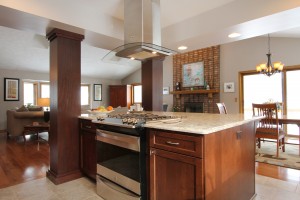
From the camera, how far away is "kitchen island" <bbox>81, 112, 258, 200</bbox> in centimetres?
133

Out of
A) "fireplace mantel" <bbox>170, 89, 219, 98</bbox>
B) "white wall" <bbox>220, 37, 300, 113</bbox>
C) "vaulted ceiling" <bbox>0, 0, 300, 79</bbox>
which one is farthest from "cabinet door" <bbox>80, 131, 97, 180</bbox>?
"white wall" <bbox>220, 37, 300, 113</bbox>

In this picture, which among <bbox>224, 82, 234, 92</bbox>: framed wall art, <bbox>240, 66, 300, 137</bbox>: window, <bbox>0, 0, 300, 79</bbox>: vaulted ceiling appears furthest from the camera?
<bbox>224, 82, 234, 92</bbox>: framed wall art

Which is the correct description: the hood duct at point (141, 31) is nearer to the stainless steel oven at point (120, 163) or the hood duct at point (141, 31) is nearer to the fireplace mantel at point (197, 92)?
the stainless steel oven at point (120, 163)

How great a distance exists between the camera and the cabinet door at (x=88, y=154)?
2.50 metres

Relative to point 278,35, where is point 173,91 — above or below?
below

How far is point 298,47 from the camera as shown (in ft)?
17.4

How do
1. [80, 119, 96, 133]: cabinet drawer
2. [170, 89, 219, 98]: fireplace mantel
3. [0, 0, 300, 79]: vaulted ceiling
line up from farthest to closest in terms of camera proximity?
[170, 89, 219, 98]: fireplace mantel → [80, 119, 96, 133]: cabinet drawer → [0, 0, 300, 79]: vaulted ceiling

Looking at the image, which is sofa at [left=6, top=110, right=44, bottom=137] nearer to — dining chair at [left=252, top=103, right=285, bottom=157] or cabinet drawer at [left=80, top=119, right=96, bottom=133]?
cabinet drawer at [left=80, top=119, right=96, bottom=133]

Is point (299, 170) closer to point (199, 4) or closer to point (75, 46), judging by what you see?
point (199, 4)

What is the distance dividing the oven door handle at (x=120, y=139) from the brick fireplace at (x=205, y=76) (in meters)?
5.52

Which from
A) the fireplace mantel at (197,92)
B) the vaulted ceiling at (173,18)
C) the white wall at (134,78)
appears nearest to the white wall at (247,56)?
the fireplace mantel at (197,92)

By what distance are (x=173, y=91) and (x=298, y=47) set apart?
4244 mm

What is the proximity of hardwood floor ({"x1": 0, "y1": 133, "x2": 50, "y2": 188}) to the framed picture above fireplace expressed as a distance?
5335mm

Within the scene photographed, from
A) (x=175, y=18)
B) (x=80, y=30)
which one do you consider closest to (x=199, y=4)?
(x=175, y=18)
